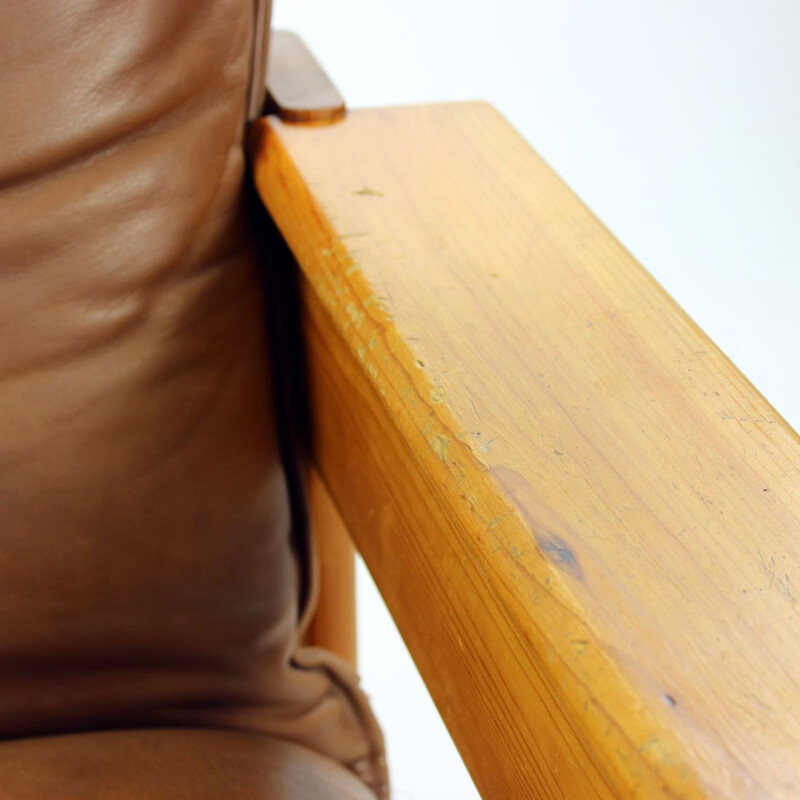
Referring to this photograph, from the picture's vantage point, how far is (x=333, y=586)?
0.78 m

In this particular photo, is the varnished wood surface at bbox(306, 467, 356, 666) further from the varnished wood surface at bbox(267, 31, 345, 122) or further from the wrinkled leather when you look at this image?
the varnished wood surface at bbox(267, 31, 345, 122)

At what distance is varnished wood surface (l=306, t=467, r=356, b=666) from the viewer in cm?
76

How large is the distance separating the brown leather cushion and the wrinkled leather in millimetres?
27

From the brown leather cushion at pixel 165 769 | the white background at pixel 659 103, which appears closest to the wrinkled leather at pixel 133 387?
the brown leather cushion at pixel 165 769

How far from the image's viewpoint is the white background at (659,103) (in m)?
0.52

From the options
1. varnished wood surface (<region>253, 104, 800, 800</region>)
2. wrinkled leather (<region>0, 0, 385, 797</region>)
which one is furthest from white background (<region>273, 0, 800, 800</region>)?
wrinkled leather (<region>0, 0, 385, 797</region>)

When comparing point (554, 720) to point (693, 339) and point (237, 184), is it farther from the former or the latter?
point (237, 184)

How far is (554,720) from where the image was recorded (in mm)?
369

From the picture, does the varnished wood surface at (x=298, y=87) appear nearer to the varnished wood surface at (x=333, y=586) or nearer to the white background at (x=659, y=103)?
the white background at (x=659, y=103)

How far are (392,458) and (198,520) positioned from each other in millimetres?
Result: 142

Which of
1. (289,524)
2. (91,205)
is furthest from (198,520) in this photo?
(91,205)

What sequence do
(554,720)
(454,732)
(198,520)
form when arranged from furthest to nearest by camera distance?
(198,520) < (454,732) < (554,720)

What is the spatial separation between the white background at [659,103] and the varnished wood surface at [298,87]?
13 cm

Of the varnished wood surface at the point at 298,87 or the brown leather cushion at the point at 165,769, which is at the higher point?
the varnished wood surface at the point at 298,87
